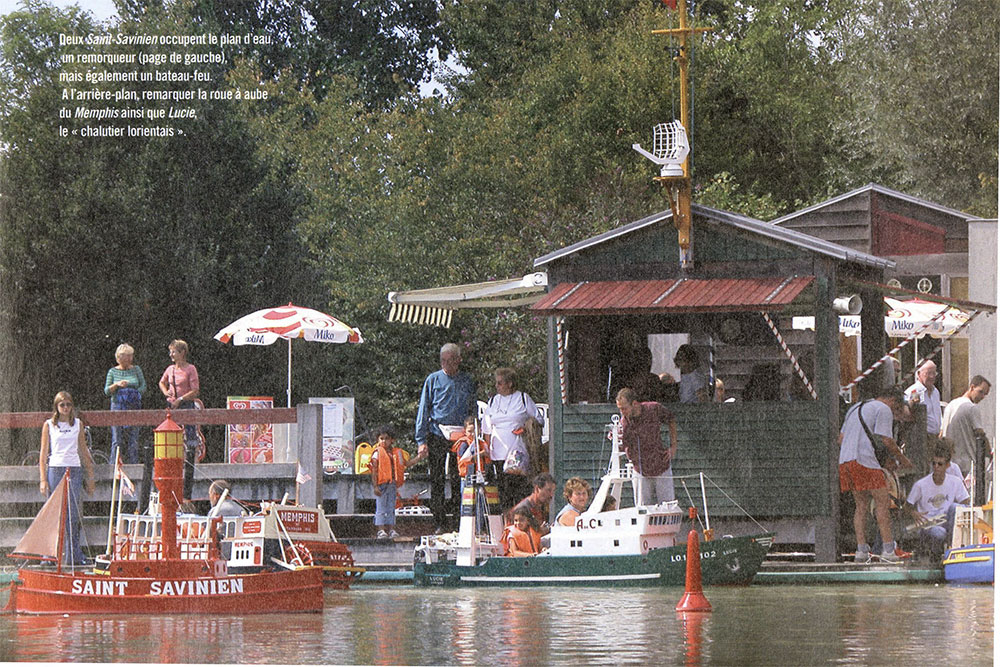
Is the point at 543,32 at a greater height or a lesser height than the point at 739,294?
greater

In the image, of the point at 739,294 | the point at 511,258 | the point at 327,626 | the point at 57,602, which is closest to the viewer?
the point at 327,626

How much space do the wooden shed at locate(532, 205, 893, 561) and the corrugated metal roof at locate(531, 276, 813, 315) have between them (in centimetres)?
1

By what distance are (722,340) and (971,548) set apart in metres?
2.96

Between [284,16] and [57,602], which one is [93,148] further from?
[57,602]

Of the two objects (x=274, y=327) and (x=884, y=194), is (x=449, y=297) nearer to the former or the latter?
(x=274, y=327)

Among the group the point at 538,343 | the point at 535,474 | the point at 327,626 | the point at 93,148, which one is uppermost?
the point at 93,148

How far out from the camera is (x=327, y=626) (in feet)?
49.4

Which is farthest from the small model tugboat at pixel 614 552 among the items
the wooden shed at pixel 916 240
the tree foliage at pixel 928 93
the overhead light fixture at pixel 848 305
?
the tree foliage at pixel 928 93

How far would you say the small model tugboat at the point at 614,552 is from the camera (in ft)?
55.1

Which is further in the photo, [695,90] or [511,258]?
[511,258]

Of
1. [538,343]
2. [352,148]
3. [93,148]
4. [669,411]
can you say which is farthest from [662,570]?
[93,148]

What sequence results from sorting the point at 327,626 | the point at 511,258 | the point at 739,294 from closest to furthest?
the point at 327,626, the point at 739,294, the point at 511,258

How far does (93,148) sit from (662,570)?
5443mm

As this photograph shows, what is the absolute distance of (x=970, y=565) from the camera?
1653cm
